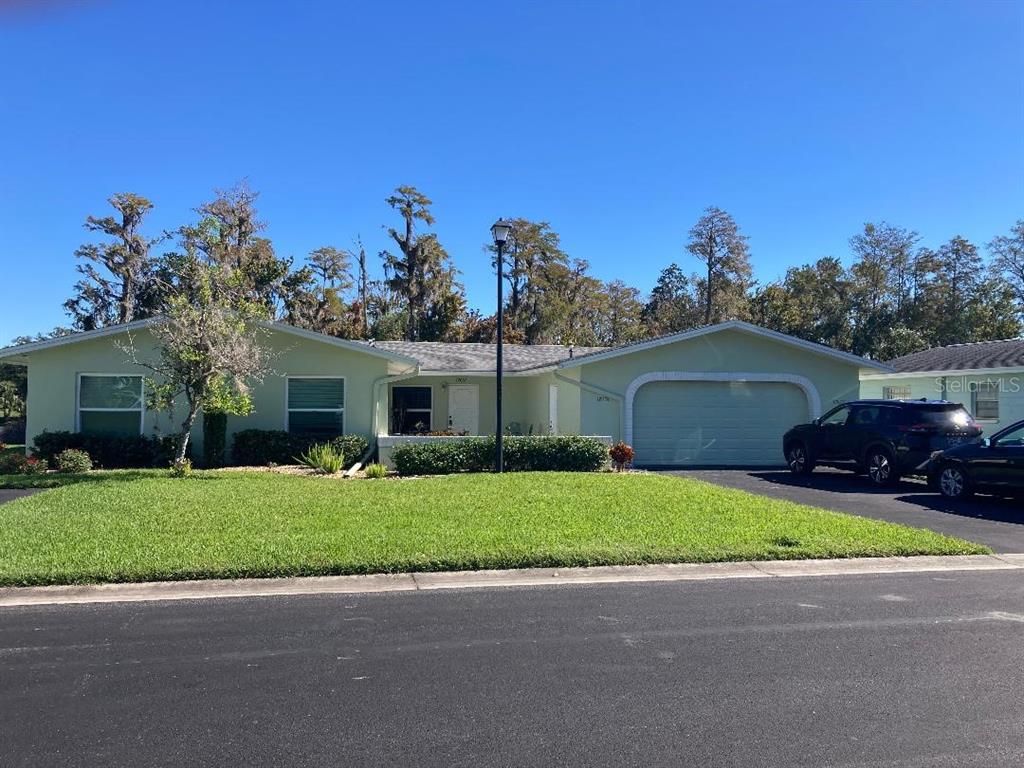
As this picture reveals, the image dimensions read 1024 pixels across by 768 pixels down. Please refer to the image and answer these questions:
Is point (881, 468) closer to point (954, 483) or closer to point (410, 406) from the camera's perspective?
point (954, 483)

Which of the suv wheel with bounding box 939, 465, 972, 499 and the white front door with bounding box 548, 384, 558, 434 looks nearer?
the suv wheel with bounding box 939, 465, 972, 499

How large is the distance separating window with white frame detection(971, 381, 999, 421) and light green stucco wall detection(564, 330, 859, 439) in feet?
17.3

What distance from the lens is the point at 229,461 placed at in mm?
17516

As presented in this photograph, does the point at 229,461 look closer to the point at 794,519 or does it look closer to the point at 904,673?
the point at 794,519

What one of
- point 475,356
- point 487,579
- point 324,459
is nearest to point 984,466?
point 487,579

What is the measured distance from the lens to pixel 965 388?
22.8 metres

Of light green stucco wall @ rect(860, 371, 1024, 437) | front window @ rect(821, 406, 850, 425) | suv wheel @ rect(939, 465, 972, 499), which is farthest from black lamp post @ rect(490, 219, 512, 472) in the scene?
light green stucco wall @ rect(860, 371, 1024, 437)

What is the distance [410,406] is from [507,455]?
8.05 metres

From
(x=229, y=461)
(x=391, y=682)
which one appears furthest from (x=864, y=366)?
(x=391, y=682)

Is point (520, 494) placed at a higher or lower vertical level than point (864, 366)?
lower

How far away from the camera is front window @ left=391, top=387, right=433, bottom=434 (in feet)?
76.7

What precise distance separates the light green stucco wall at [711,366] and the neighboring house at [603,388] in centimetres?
3

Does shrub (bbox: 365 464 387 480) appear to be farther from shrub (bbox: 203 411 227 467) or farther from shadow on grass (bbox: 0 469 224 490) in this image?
shrub (bbox: 203 411 227 467)

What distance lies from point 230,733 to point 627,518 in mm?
6756
